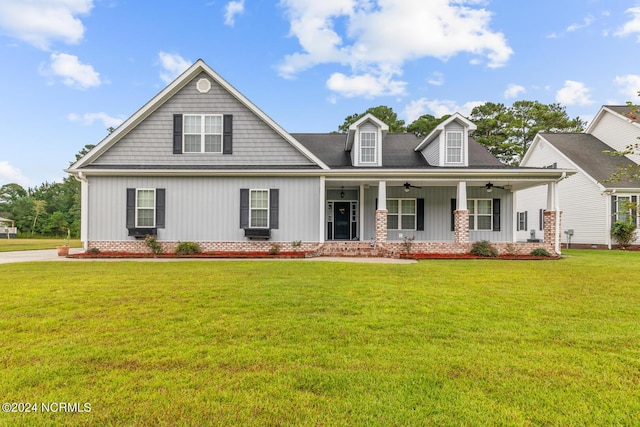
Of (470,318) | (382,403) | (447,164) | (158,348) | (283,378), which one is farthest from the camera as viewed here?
(447,164)

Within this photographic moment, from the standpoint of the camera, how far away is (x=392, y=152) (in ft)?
53.8

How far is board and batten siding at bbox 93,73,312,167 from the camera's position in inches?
531

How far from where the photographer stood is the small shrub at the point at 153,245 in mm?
12781

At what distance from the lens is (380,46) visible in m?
21.0

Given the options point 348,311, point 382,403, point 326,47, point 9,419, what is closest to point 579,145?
point 326,47

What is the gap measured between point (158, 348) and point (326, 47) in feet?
74.4

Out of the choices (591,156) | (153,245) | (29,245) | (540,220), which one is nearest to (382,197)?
(153,245)

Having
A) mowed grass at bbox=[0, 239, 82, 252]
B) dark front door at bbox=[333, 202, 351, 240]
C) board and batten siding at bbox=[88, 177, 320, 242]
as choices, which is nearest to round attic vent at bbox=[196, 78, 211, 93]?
board and batten siding at bbox=[88, 177, 320, 242]

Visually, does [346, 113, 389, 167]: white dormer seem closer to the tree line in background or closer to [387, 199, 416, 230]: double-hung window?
[387, 199, 416, 230]: double-hung window

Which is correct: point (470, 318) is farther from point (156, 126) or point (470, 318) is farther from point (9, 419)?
point (156, 126)

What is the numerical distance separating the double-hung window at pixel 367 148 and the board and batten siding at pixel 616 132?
16.0 metres

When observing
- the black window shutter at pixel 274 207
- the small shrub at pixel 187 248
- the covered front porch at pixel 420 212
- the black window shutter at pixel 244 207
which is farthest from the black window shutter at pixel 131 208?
the covered front porch at pixel 420 212

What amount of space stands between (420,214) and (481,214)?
112 inches

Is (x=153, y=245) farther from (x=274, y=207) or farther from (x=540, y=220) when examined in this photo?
(x=540, y=220)
